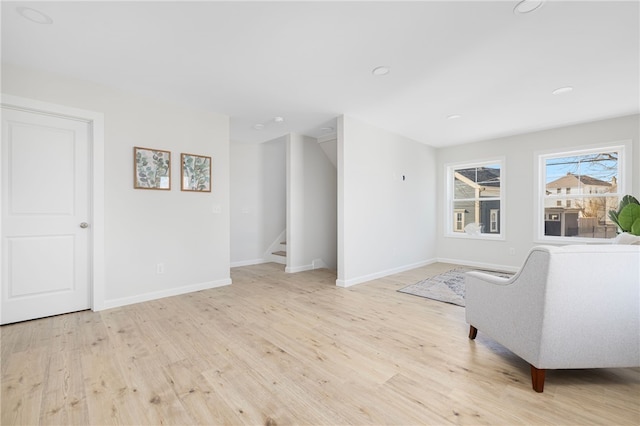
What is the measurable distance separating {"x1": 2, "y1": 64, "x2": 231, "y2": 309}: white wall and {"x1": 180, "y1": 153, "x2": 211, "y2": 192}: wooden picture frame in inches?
2.7

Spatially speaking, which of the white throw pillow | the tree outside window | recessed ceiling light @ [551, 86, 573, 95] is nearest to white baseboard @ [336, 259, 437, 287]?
the tree outside window

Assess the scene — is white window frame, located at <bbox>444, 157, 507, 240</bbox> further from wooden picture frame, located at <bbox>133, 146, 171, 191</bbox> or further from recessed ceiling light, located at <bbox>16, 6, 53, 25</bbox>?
recessed ceiling light, located at <bbox>16, 6, 53, 25</bbox>

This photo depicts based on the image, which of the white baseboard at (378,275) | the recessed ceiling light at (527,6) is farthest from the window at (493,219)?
the recessed ceiling light at (527,6)

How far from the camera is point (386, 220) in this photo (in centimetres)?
473

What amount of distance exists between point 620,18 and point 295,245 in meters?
4.36

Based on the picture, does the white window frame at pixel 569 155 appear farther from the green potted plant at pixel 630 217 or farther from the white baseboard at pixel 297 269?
the white baseboard at pixel 297 269

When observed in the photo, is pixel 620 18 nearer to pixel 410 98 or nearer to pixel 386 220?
pixel 410 98

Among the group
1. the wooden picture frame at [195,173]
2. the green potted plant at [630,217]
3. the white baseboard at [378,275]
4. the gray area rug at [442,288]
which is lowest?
the gray area rug at [442,288]

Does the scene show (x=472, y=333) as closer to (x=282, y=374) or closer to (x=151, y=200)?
(x=282, y=374)

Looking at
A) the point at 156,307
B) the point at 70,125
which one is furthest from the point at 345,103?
the point at 156,307

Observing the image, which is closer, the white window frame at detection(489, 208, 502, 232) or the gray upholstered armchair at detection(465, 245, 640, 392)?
the gray upholstered armchair at detection(465, 245, 640, 392)

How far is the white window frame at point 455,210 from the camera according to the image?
16.8ft

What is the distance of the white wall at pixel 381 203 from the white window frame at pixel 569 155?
5.69ft

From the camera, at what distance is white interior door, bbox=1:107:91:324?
260cm
